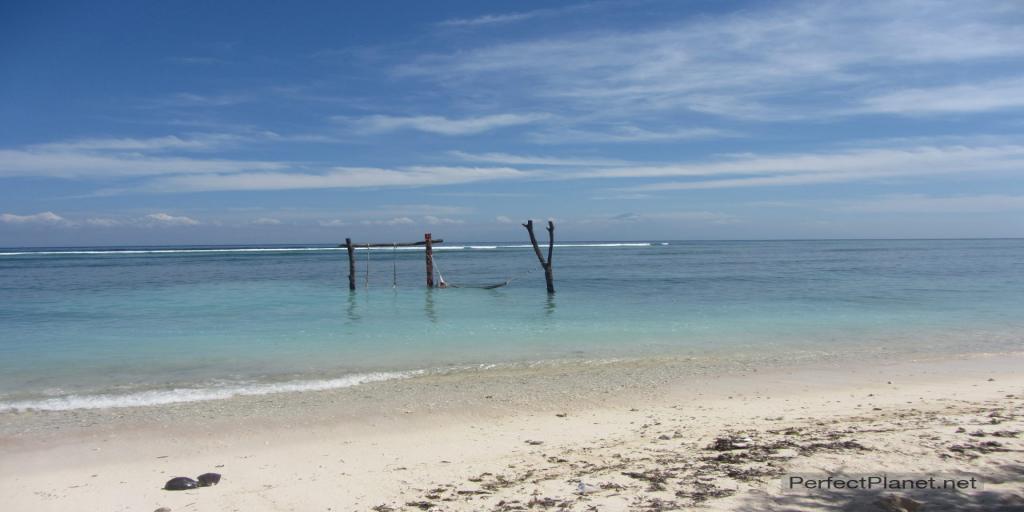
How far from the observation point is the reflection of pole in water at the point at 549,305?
58.8 ft

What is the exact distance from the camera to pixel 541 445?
19.9 feet

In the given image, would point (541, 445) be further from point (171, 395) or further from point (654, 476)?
point (171, 395)

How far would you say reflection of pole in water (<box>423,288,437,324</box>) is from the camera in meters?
16.7

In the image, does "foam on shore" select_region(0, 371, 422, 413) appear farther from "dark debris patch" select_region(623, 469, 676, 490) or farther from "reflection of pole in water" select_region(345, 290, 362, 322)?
"reflection of pole in water" select_region(345, 290, 362, 322)

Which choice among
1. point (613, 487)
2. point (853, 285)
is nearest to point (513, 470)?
point (613, 487)

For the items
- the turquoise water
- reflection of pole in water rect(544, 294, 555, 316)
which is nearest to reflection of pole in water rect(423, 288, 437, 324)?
the turquoise water

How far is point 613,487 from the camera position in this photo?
4.78 meters

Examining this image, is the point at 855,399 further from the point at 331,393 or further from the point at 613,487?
the point at 331,393

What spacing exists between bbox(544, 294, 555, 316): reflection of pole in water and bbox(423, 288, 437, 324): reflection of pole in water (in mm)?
3121

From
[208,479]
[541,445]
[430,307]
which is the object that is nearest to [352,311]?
[430,307]

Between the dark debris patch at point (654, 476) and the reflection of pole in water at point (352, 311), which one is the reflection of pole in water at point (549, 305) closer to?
the reflection of pole in water at point (352, 311)

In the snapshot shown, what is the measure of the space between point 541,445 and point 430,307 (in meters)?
13.8

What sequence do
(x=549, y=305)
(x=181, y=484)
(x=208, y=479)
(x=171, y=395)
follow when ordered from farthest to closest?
1. (x=549, y=305)
2. (x=171, y=395)
3. (x=208, y=479)
4. (x=181, y=484)

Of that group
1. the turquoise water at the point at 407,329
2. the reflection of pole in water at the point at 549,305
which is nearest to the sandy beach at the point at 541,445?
the turquoise water at the point at 407,329
